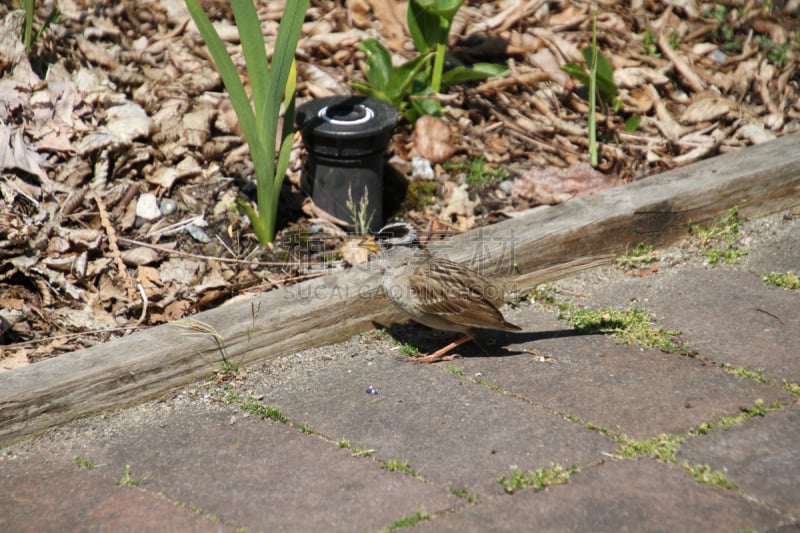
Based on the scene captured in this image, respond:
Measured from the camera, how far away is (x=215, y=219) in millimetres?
6168

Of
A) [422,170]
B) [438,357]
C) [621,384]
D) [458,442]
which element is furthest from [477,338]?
[422,170]

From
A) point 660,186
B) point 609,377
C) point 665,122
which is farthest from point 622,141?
point 609,377

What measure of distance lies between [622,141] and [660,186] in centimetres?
114

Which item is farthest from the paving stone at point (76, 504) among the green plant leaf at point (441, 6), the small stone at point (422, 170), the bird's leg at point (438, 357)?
the green plant leaf at point (441, 6)

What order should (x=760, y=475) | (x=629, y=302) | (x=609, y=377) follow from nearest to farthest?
1. (x=760, y=475)
2. (x=609, y=377)
3. (x=629, y=302)

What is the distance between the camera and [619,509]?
11.7 feet

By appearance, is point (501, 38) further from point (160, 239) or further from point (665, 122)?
point (160, 239)

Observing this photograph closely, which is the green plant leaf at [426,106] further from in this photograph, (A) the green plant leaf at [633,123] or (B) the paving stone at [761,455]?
(B) the paving stone at [761,455]

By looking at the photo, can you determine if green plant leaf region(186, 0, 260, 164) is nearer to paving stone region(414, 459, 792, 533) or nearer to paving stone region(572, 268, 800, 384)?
paving stone region(572, 268, 800, 384)

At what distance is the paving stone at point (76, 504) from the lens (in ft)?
11.7

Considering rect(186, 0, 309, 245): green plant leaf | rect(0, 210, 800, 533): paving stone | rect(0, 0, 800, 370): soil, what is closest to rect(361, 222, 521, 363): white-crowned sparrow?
rect(0, 210, 800, 533): paving stone

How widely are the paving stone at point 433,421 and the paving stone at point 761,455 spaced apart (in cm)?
47

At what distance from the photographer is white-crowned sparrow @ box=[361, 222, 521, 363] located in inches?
202

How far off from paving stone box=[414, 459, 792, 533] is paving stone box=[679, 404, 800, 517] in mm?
122
